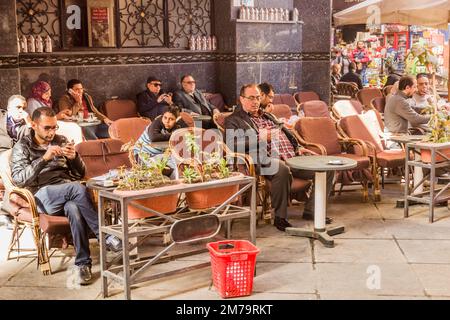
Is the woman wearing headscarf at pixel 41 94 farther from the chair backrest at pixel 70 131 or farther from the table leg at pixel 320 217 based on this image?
the table leg at pixel 320 217

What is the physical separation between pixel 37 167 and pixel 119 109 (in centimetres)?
514

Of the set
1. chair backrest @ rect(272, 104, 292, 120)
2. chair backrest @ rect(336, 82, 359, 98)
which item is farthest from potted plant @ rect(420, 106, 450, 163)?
chair backrest @ rect(336, 82, 359, 98)

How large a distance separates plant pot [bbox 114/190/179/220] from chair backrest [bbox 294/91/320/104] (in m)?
7.32

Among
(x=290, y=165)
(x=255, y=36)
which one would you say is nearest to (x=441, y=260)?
(x=290, y=165)

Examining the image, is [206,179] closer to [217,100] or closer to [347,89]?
[217,100]

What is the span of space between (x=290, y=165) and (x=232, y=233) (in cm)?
94

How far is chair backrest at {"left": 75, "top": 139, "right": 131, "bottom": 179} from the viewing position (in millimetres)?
6316

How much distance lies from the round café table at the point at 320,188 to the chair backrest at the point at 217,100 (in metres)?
5.20

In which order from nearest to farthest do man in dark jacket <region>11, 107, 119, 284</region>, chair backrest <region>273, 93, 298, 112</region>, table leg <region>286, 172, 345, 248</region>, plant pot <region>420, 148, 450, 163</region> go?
man in dark jacket <region>11, 107, 119, 284</region> → table leg <region>286, 172, 345, 248</region> → plant pot <region>420, 148, 450, 163</region> → chair backrest <region>273, 93, 298, 112</region>

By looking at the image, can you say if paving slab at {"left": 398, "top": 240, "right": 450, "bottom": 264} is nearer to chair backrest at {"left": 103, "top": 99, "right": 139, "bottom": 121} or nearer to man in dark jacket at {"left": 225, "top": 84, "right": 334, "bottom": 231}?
man in dark jacket at {"left": 225, "top": 84, "right": 334, "bottom": 231}

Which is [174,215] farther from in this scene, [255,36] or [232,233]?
[255,36]

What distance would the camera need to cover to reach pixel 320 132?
812 centimetres

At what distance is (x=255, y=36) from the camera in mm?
11805

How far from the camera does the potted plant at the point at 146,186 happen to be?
494 cm
